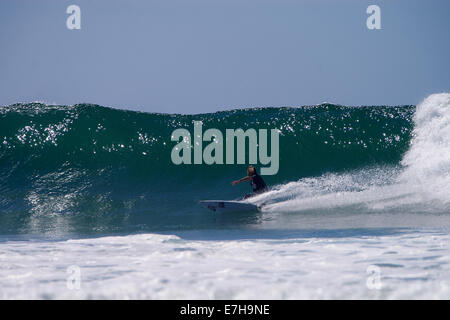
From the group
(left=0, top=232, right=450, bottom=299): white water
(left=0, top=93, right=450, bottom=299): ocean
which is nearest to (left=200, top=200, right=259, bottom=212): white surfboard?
(left=0, top=93, right=450, bottom=299): ocean

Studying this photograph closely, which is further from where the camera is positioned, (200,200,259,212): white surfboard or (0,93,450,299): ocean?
(200,200,259,212): white surfboard

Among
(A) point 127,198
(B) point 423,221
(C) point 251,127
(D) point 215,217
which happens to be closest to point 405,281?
(B) point 423,221

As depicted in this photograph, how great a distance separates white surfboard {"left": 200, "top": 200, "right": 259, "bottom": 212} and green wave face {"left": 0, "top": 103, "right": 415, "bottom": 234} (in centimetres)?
35

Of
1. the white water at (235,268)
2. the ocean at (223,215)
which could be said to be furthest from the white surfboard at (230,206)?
the white water at (235,268)

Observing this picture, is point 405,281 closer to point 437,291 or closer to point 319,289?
point 437,291

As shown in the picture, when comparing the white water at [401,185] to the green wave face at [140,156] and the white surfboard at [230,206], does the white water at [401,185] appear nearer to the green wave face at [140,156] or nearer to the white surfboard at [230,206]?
the white surfboard at [230,206]

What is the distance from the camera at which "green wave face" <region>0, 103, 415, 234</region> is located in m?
12.4

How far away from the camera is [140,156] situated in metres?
16.4

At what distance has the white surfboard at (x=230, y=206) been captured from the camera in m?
A: 10.3

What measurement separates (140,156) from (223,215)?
7.03 metres

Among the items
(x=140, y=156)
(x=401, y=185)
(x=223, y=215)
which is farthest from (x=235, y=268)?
(x=140, y=156)

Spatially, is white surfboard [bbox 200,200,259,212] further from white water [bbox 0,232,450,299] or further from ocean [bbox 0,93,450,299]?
white water [bbox 0,232,450,299]

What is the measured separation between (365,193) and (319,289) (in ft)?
24.6
